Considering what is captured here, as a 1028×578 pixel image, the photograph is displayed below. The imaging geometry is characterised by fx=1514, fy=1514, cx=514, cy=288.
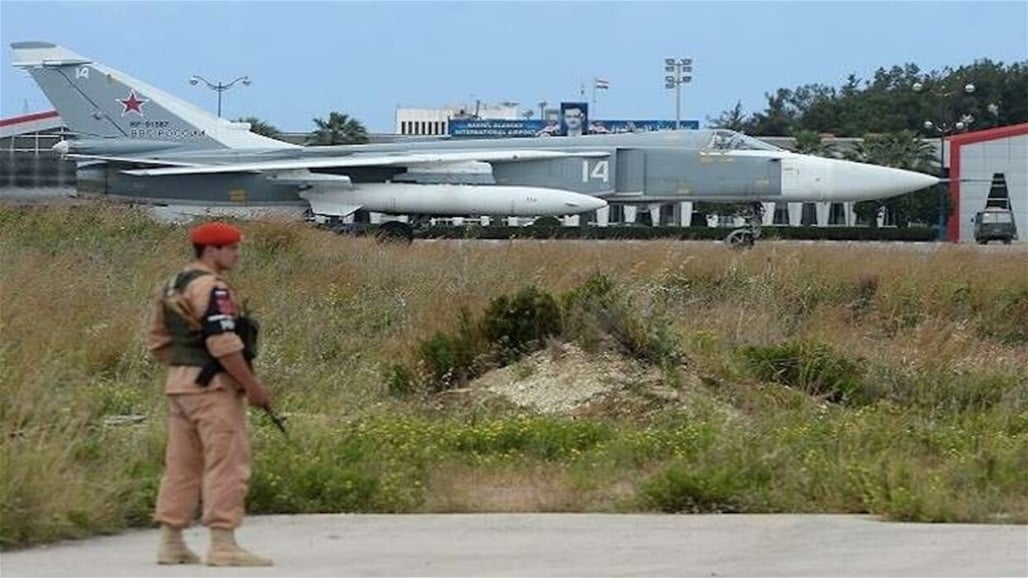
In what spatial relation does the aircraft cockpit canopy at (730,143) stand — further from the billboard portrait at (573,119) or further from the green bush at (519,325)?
the billboard portrait at (573,119)

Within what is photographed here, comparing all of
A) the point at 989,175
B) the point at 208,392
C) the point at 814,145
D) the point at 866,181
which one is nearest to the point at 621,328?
the point at 208,392

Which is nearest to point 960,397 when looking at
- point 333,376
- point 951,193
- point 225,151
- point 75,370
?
point 333,376

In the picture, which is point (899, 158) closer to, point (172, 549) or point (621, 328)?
point (621, 328)

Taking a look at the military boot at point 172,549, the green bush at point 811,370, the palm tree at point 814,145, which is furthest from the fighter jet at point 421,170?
the palm tree at point 814,145

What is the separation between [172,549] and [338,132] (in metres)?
73.9

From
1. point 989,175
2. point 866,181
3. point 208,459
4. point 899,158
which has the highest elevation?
point 899,158

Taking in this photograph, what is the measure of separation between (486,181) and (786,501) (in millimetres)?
27768

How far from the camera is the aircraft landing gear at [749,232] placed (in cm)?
3027

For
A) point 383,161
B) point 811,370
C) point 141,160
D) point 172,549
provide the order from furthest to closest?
point 141,160, point 383,161, point 811,370, point 172,549

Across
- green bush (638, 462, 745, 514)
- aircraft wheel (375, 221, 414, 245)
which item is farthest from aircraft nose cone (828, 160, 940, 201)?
green bush (638, 462, 745, 514)

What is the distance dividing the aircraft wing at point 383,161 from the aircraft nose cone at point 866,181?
5.48 m

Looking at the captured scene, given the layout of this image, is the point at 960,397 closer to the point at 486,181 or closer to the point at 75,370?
the point at 75,370

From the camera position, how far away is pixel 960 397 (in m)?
13.4

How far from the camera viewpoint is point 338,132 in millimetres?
80188
